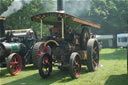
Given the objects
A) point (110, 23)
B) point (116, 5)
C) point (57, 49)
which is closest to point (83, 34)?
point (57, 49)

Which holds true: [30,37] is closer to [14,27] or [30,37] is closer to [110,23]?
[14,27]

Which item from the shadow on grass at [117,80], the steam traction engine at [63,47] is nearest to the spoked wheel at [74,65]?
the steam traction engine at [63,47]

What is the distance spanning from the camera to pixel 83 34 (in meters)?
8.53

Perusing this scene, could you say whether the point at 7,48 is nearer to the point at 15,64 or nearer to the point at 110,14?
the point at 15,64

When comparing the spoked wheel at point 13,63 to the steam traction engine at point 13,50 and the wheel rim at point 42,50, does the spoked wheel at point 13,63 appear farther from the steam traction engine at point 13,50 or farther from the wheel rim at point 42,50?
the wheel rim at point 42,50

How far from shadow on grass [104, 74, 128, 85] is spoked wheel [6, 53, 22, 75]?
3.92m

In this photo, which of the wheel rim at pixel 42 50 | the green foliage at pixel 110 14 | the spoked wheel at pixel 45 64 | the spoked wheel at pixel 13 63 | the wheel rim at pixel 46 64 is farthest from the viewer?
the green foliage at pixel 110 14

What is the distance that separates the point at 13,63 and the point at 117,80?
4343mm

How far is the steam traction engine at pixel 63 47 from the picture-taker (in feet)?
22.7

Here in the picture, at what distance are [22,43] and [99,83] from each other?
515 cm

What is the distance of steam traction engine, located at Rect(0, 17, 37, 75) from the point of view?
323 inches

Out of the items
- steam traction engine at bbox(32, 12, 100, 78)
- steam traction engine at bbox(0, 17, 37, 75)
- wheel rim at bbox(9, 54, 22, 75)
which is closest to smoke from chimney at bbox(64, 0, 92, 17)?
steam traction engine at bbox(0, 17, 37, 75)

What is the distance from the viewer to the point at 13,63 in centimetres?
826

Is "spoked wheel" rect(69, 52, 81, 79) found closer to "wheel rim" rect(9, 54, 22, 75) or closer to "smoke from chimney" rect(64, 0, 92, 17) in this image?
"wheel rim" rect(9, 54, 22, 75)
